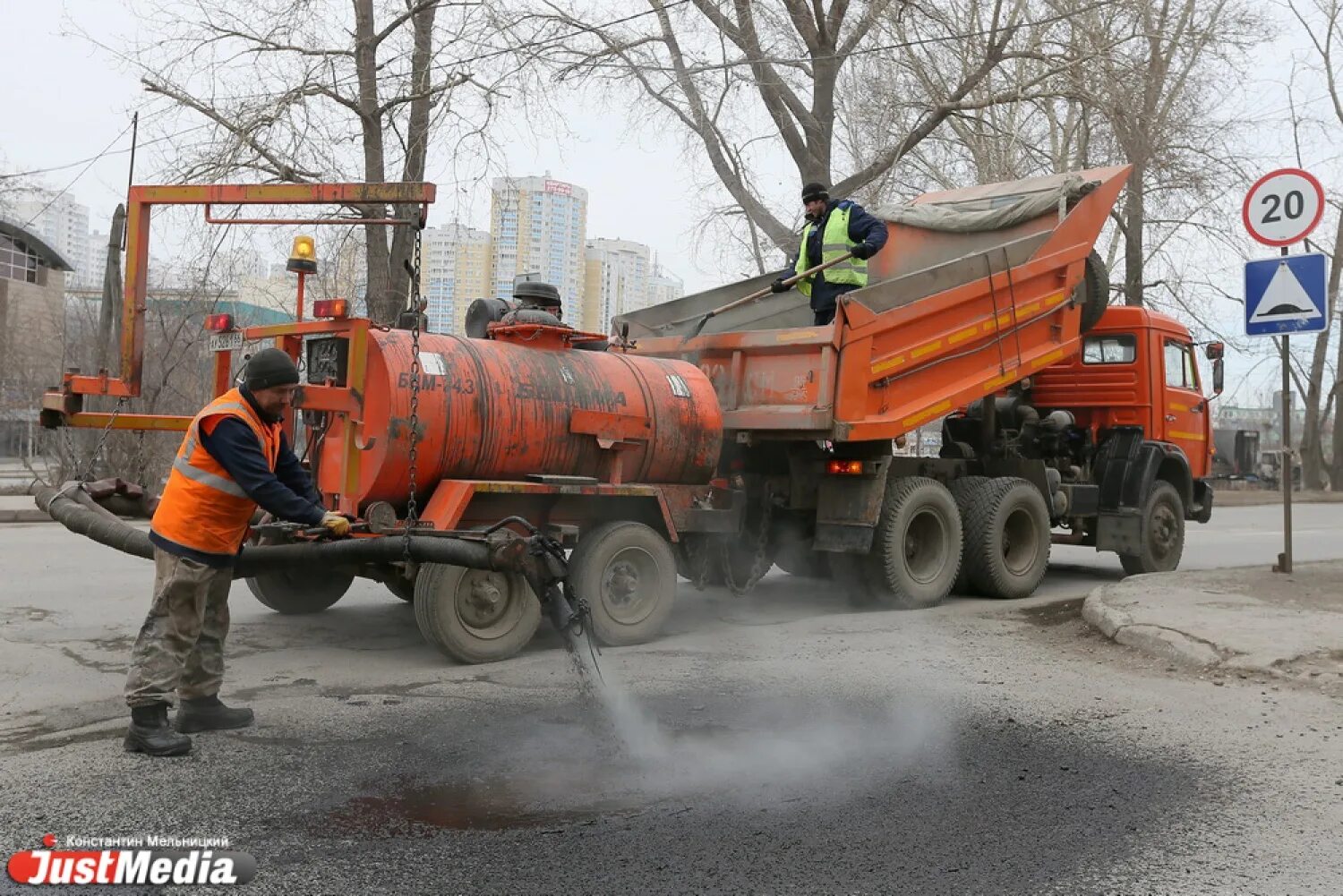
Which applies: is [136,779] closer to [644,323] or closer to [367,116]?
[644,323]

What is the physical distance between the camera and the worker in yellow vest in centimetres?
866

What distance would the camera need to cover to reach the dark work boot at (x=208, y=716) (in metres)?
4.86

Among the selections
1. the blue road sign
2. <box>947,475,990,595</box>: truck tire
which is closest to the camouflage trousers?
<box>947,475,990,595</box>: truck tire

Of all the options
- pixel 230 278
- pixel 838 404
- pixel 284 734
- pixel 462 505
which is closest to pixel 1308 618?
pixel 838 404

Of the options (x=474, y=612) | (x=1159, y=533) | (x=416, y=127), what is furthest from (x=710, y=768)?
(x=416, y=127)

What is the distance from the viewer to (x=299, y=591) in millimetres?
7809

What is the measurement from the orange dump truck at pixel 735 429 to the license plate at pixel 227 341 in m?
0.02

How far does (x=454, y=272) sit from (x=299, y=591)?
4.76 meters

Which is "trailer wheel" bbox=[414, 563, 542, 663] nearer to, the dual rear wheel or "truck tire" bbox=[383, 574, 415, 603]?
"truck tire" bbox=[383, 574, 415, 603]

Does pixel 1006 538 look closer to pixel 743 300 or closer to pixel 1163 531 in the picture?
pixel 1163 531

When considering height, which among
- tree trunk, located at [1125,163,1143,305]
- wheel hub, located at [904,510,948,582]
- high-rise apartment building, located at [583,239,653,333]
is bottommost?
wheel hub, located at [904,510,948,582]

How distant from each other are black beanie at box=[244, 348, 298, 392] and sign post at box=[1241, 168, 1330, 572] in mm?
7417

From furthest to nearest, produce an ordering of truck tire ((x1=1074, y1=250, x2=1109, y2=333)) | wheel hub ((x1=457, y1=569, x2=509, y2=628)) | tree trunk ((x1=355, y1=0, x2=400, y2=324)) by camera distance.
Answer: tree trunk ((x1=355, y1=0, x2=400, y2=324)), truck tire ((x1=1074, y1=250, x2=1109, y2=333)), wheel hub ((x1=457, y1=569, x2=509, y2=628))

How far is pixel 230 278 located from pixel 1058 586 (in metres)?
11.2
